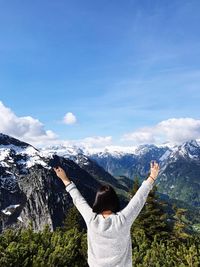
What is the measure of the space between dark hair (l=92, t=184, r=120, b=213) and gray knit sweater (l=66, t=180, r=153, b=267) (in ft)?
0.32

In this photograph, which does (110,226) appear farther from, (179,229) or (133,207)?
(179,229)

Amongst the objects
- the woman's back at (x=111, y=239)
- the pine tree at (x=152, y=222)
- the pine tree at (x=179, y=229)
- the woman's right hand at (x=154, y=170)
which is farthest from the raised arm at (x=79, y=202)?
the pine tree at (x=179, y=229)

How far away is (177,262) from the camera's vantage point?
17828mm

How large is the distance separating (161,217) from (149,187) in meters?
42.6

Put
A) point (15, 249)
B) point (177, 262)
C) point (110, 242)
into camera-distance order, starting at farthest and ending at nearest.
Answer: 1. point (177, 262)
2. point (15, 249)
3. point (110, 242)

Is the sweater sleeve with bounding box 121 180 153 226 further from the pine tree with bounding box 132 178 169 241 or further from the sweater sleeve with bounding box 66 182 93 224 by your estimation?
the pine tree with bounding box 132 178 169 241

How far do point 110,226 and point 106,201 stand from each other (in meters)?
0.39

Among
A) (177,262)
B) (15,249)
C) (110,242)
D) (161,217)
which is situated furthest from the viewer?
(161,217)

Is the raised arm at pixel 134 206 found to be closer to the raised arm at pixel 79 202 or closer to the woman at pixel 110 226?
the woman at pixel 110 226

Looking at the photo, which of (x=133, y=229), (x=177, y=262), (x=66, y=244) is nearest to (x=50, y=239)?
(x=66, y=244)

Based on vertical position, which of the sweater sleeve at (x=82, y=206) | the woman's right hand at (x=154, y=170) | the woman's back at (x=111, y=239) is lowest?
the woman's back at (x=111, y=239)

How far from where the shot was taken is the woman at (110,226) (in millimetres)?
6906

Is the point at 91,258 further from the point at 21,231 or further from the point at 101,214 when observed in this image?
the point at 21,231

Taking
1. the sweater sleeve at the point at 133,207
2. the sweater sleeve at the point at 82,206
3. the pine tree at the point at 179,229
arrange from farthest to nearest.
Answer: the pine tree at the point at 179,229, the sweater sleeve at the point at 82,206, the sweater sleeve at the point at 133,207
